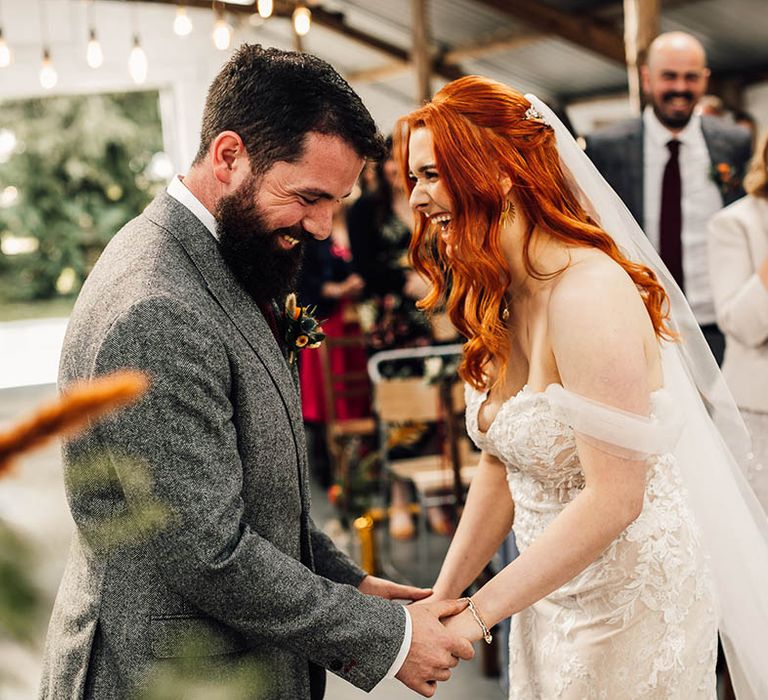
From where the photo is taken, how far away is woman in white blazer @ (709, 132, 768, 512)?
117 inches

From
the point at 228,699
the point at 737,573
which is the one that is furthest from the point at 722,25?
the point at 228,699

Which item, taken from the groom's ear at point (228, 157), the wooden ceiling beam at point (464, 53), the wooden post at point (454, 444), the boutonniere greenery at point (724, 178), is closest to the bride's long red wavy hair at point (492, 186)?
the groom's ear at point (228, 157)

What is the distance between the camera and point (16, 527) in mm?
357

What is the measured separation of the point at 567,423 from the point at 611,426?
85mm

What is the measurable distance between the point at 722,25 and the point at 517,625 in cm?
1040

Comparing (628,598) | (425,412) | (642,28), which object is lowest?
(425,412)

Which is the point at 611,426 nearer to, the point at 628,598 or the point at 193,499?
the point at 628,598

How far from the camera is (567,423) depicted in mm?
1626

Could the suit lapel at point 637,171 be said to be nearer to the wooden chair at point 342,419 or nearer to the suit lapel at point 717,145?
the suit lapel at point 717,145

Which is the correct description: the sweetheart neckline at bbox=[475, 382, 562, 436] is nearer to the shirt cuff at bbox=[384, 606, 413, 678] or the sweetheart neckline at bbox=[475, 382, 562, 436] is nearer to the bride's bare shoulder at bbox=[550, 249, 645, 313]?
the bride's bare shoulder at bbox=[550, 249, 645, 313]

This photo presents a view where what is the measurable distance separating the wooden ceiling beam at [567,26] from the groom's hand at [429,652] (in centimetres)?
959

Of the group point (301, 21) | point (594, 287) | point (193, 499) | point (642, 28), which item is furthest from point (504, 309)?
point (301, 21)

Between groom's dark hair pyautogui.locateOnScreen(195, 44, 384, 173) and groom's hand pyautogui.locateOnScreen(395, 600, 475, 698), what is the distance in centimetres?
79

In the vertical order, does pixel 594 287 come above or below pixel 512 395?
above
